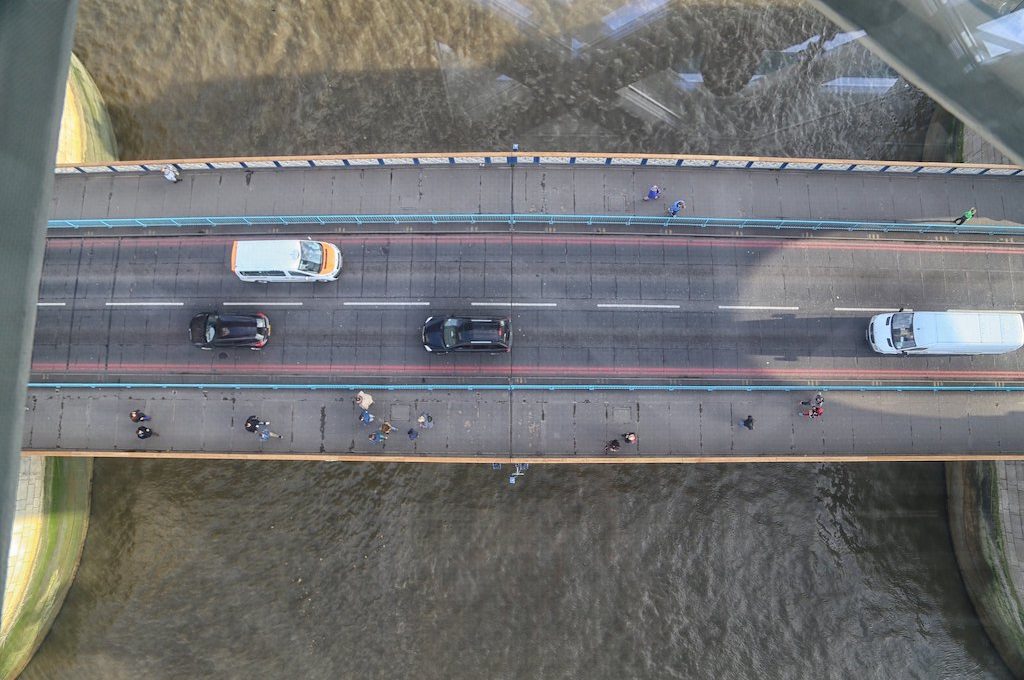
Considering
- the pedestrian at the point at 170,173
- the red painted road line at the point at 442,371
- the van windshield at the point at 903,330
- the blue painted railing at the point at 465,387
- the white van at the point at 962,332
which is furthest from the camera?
the pedestrian at the point at 170,173

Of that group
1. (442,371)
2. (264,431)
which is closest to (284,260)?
(264,431)

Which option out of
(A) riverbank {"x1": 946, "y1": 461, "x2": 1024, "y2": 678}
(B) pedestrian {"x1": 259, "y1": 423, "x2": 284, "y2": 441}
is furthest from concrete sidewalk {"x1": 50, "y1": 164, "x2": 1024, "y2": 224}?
(A) riverbank {"x1": 946, "y1": 461, "x2": 1024, "y2": 678}

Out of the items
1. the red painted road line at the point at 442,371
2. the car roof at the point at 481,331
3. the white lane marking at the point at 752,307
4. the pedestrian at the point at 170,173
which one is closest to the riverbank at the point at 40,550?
the red painted road line at the point at 442,371

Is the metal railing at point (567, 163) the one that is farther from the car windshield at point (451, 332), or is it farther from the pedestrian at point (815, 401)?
the pedestrian at point (815, 401)

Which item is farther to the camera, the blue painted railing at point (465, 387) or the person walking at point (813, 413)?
the blue painted railing at point (465, 387)

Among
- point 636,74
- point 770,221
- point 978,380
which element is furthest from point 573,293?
point 978,380

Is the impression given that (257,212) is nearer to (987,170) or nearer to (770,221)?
(770,221)
